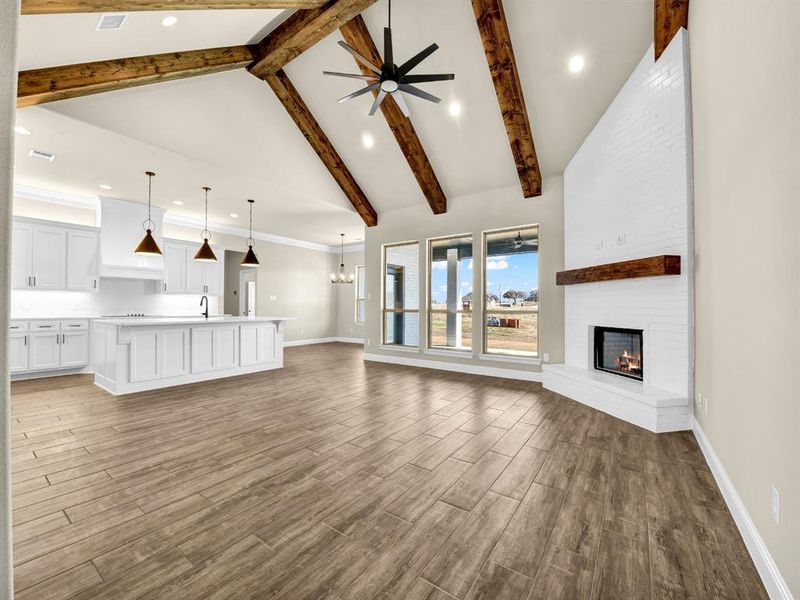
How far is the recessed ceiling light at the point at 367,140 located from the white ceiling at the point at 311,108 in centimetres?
9

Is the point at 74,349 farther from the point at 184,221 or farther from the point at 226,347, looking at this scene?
the point at 184,221

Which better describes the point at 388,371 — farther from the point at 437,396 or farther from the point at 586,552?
the point at 586,552

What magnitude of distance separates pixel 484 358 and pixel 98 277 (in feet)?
23.4

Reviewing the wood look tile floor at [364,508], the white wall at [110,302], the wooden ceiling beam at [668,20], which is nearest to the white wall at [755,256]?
the wood look tile floor at [364,508]

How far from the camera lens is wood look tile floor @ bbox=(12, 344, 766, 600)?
1.49m

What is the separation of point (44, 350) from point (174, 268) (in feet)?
8.20

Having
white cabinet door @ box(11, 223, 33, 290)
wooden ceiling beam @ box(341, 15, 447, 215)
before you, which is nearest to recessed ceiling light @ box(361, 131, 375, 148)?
wooden ceiling beam @ box(341, 15, 447, 215)

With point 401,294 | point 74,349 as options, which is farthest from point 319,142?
point 74,349

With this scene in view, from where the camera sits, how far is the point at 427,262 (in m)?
6.81

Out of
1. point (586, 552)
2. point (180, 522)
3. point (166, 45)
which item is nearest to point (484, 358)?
point (586, 552)

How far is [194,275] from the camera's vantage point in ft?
25.0

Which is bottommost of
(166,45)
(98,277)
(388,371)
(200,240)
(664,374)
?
(388,371)

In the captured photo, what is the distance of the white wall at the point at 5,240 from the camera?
769 millimetres

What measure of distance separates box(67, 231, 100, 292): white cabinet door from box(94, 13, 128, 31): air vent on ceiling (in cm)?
446
